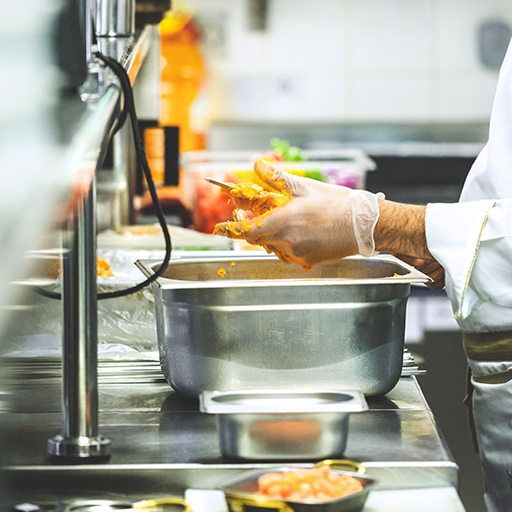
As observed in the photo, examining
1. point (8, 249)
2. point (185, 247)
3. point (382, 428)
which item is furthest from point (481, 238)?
point (185, 247)

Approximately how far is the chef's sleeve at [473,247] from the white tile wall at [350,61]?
3433 mm

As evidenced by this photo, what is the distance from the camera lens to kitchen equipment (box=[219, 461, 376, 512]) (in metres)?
0.66

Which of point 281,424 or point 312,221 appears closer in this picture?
point 281,424

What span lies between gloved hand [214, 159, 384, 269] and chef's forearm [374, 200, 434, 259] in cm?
2

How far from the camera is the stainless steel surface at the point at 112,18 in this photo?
4.07 ft

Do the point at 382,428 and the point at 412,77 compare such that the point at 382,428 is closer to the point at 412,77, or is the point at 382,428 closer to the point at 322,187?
the point at 322,187

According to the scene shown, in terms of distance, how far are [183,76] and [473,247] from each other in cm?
359

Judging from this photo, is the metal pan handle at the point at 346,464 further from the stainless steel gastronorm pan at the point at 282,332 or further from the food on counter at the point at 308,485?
the stainless steel gastronorm pan at the point at 282,332

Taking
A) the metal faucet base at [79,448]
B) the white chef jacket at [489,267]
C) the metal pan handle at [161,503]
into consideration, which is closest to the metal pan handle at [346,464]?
the metal pan handle at [161,503]

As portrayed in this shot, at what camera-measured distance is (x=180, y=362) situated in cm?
102

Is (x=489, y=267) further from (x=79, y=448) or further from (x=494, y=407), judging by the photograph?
(x=79, y=448)

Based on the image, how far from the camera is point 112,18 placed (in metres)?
1.25

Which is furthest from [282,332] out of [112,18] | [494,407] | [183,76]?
[183,76]

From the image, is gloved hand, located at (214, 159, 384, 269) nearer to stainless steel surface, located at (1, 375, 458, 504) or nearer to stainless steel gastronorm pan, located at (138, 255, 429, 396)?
stainless steel gastronorm pan, located at (138, 255, 429, 396)
